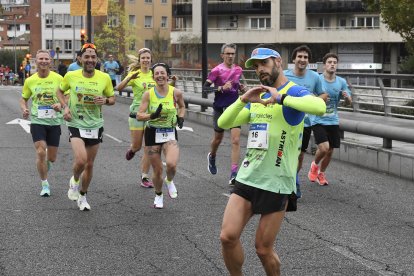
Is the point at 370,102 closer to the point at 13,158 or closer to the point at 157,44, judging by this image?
the point at 13,158

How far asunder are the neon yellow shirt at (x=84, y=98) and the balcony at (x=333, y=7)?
66462 millimetres

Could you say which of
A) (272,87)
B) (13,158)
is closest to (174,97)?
(272,87)

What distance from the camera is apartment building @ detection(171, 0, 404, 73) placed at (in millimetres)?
72125

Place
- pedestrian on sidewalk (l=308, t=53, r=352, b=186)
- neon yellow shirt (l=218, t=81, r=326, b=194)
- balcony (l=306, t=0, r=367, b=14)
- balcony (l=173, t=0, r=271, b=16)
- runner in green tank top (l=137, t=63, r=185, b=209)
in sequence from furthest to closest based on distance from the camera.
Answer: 1. balcony (l=173, t=0, r=271, b=16)
2. balcony (l=306, t=0, r=367, b=14)
3. pedestrian on sidewalk (l=308, t=53, r=352, b=186)
4. runner in green tank top (l=137, t=63, r=185, b=209)
5. neon yellow shirt (l=218, t=81, r=326, b=194)

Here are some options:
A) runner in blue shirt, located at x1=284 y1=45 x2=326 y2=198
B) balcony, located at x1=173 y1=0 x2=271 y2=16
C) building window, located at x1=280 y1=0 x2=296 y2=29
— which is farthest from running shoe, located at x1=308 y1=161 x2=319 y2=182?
balcony, located at x1=173 y1=0 x2=271 y2=16

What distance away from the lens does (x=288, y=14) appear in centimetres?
7538

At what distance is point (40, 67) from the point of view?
10844mm

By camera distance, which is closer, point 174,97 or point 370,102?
point 174,97

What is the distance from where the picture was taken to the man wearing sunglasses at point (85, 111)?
31.4ft

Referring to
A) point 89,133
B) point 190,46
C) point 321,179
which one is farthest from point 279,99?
point 190,46

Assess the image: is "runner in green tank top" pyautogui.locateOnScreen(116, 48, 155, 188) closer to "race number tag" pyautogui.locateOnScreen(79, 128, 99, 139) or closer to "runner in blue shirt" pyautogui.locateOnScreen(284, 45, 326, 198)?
"race number tag" pyautogui.locateOnScreen(79, 128, 99, 139)

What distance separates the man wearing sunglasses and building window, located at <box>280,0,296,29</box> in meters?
66.7

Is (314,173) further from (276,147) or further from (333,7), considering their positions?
(333,7)

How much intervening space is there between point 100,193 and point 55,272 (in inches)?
177
